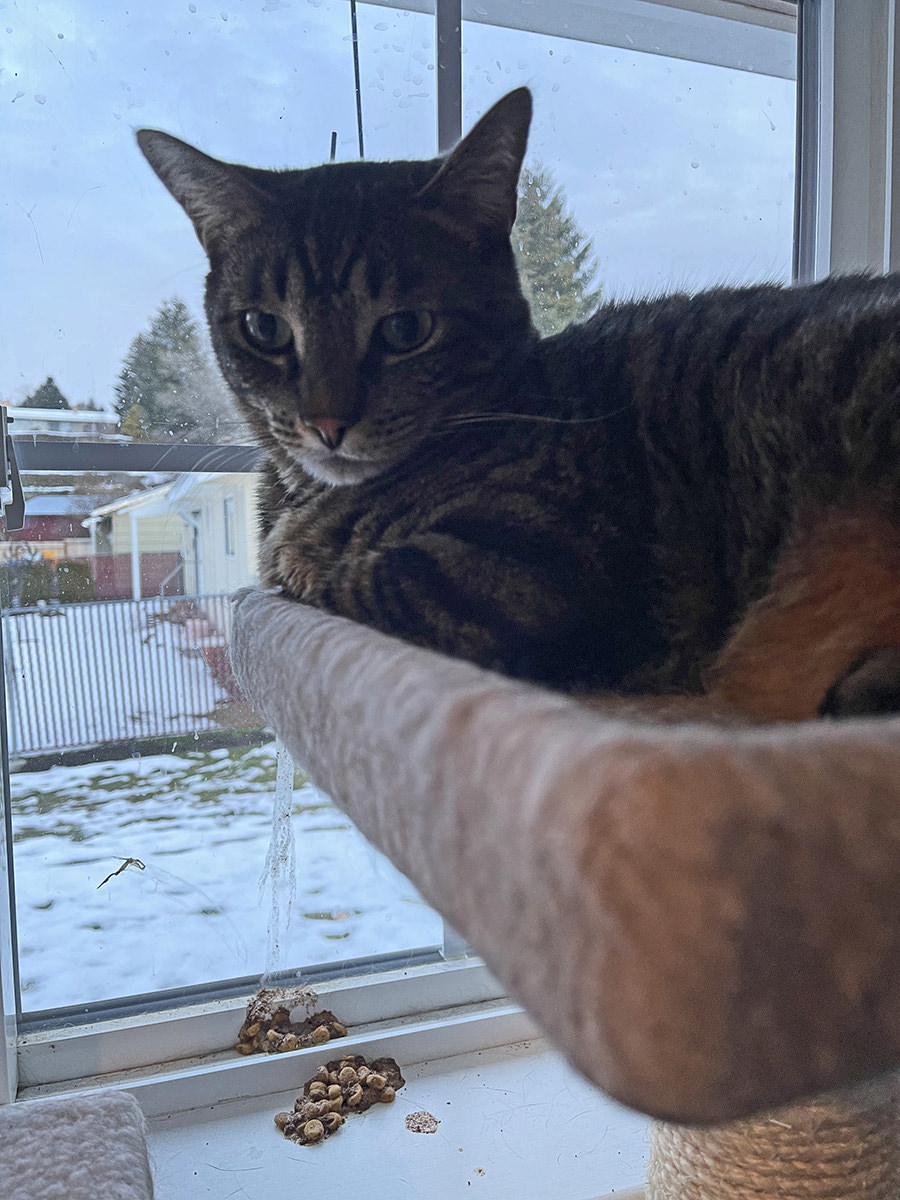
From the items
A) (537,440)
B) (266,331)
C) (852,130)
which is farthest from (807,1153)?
(852,130)

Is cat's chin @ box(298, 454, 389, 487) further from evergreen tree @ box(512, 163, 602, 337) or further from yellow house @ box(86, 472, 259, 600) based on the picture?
evergreen tree @ box(512, 163, 602, 337)

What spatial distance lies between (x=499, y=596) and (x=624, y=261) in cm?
115

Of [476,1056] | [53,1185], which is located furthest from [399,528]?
[476,1056]

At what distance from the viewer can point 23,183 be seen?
52.9 inches

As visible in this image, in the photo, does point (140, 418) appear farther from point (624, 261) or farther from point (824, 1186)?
point (824, 1186)

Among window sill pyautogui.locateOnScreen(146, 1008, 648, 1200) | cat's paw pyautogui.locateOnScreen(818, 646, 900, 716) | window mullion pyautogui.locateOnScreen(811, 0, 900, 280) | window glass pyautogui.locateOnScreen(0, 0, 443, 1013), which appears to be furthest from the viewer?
window mullion pyautogui.locateOnScreen(811, 0, 900, 280)

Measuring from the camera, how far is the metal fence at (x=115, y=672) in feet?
4.66

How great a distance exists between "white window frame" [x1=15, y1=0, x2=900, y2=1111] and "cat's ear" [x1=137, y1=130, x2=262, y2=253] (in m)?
0.50

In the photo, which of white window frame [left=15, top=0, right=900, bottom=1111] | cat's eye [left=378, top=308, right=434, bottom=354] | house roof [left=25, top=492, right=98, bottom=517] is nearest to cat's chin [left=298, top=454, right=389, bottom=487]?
cat's eye [left=378, top=308, right=434, bottom=354]

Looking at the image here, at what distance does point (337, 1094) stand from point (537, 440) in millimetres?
1110

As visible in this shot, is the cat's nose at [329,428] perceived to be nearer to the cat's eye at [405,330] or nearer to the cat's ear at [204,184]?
the cat's eye at [405,330]

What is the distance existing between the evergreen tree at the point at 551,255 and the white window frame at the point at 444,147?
0.18 m

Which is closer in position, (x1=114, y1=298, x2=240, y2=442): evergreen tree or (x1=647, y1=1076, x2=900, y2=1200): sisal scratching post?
(x1=647, y1=1076, x2=900, y2=1200): sisal scratching post

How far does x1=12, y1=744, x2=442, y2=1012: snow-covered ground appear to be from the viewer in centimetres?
144
